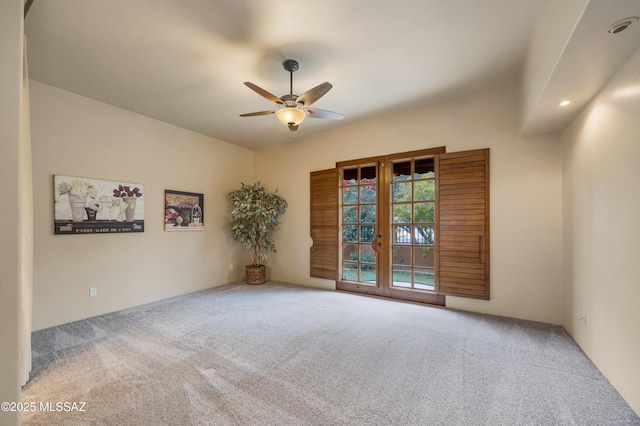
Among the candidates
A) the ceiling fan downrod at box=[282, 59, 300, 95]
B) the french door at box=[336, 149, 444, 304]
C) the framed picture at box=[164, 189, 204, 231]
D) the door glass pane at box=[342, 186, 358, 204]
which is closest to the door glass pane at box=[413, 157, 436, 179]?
the french door at box=[336, 149, 444, 304]

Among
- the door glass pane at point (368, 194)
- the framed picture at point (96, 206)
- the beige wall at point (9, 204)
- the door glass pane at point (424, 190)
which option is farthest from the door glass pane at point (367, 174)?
→ the beige wall at point (9, 204)

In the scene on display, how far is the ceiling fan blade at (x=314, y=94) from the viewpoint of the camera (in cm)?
250

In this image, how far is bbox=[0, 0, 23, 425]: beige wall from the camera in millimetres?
1185

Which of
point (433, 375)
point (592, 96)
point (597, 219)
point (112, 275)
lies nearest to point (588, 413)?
point (433, 375)

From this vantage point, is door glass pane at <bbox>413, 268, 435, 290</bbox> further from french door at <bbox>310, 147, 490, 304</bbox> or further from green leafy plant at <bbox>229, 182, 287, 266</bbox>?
green leafy plant at <bbox>229, 182, 287, 266</bbox>

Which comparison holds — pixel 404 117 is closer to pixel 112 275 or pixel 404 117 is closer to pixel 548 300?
Result: pixel 548 300

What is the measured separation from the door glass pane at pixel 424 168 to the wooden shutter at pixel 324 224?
4.66 feet

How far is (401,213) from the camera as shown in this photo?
425cm

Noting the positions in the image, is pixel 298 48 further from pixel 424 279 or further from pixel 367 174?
pixel 424 279

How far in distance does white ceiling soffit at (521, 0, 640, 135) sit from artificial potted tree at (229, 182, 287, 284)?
410 cm

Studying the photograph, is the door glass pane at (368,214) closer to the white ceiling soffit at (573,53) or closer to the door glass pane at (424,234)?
the door glass pane at (424,234)

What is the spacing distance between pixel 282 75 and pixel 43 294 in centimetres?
385

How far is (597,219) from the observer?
2291mm

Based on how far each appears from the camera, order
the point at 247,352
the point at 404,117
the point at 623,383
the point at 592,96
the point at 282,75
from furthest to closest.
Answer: the point at 404,117
the point at 282,75
the point at 247,352
the point at 592,96
the point at 623,383
